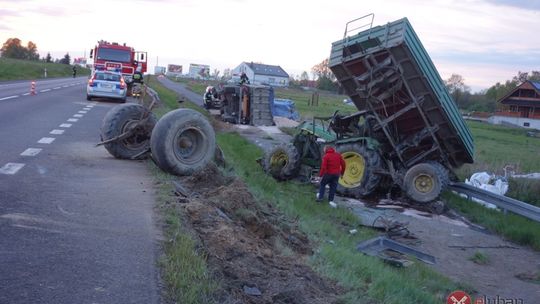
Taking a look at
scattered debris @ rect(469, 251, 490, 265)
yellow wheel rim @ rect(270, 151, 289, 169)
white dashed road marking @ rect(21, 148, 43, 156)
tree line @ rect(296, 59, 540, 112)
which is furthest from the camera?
tree line @ rect(296, 59, 540, 112)

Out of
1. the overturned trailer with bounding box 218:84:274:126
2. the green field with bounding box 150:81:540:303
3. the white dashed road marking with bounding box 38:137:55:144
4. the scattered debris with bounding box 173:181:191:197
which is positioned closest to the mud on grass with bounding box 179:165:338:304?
the scattered debris with bounding box 173:181:191:197

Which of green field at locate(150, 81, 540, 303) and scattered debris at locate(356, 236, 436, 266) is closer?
green field at locate(150, 81, 540, 303)

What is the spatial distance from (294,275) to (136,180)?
14.1 feet

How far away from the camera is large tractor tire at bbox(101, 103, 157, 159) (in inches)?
479

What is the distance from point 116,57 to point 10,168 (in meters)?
29.9

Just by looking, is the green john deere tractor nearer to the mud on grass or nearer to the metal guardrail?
the metal guardrail

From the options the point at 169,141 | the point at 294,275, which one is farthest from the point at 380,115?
the point at 294,275

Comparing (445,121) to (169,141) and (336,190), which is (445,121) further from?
(169,141)

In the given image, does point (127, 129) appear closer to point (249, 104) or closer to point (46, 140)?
point (46, 140)

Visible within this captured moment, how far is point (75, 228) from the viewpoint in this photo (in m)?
6.62

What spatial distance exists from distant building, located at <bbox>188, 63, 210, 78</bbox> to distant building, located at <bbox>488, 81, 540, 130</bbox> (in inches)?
2822

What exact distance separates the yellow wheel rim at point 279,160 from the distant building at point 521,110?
219 feet

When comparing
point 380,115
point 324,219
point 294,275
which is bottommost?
point 324,219

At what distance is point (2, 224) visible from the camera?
6551mm
